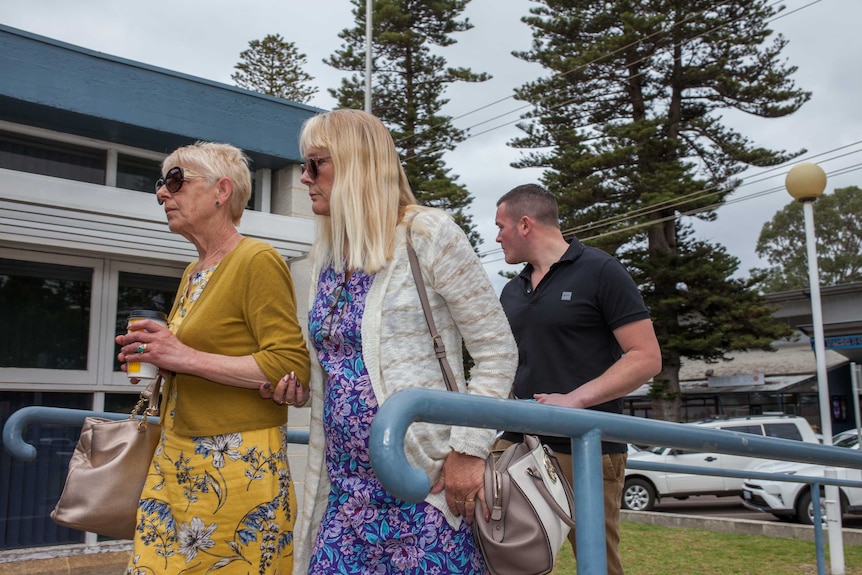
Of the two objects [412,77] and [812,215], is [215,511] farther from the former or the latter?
[412,77]

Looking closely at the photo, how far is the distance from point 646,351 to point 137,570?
65.8 inches

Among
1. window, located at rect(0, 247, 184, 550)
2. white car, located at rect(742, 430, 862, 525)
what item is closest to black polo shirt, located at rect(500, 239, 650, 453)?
window, located at rect(0, 247, 184, 550)

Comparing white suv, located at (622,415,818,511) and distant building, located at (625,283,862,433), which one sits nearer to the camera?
white suv, located at (622,415,818,511)

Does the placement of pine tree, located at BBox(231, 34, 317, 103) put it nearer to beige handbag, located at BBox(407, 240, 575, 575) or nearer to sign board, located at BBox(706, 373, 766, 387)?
sign board, located at BBox(706, 373, 766, 387)

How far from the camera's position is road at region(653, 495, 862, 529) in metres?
14.3

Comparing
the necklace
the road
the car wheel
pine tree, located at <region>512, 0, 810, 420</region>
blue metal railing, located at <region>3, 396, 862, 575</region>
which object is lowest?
the road

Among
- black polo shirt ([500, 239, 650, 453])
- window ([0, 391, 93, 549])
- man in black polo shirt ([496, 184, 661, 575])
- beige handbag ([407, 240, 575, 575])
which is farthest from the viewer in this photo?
window ([0, 391, 93, 549])

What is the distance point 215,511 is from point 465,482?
66cm

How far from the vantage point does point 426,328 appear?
1957 mm

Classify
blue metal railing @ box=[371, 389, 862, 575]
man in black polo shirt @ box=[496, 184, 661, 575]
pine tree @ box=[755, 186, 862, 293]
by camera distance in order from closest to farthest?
1. blue metal railing @ box=[371, 389, 862, 575]
2. man in black polo shirt @ box=[496, 184, 661, 575]
3. pine tree @ box=[755, 186, 862, 293]

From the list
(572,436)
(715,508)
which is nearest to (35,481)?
(572,436)

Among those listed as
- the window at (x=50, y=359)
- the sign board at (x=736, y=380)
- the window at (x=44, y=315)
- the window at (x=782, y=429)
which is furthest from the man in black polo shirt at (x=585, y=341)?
the sign board at (x=736, y=380)

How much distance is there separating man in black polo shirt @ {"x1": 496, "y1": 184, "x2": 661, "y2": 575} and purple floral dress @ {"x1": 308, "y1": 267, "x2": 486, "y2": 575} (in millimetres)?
765

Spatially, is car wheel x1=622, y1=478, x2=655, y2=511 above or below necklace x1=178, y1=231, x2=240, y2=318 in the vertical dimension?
below
